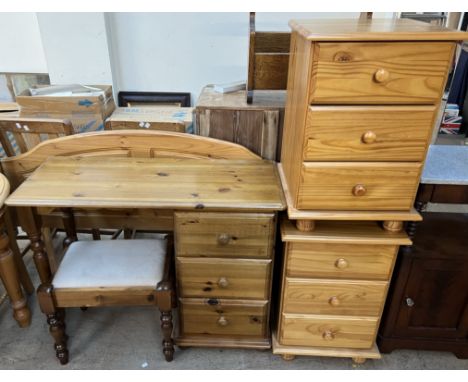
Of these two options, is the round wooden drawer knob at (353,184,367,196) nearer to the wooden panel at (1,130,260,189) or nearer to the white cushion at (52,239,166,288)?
the wooden panel at (1,130,260,189)

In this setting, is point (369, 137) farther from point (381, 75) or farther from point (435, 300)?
point (435, 300)

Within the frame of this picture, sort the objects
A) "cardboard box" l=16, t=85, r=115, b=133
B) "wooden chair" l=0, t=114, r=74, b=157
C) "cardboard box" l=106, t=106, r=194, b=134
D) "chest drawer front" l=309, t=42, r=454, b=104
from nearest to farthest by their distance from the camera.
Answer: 1. "chest drawer front" l=309, t=42, r=454, b=104
2. "wooden chair" l=0, t=114, r=74, b=157
3. "cardboard box" l=106, t=106, r=194, b=134
4. "cardboard box" l=16, t=85, r=115, b=133

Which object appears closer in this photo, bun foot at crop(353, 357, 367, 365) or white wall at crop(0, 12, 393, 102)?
bun foot at crop(353, 357, 367, 365)

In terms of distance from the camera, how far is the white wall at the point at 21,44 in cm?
268

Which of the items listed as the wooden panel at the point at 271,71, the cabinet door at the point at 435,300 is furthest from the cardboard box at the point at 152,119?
the cabinet door at the point at 435,300

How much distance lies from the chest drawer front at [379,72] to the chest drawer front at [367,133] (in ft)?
0.10

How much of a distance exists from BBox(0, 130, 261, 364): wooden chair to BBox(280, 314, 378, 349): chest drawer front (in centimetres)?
51

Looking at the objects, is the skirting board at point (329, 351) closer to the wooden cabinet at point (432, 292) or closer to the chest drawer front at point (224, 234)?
the wooden cabinet at point (432, 292)

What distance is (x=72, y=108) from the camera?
2.35 meters

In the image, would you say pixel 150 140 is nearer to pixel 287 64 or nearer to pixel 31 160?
pixel 31 160

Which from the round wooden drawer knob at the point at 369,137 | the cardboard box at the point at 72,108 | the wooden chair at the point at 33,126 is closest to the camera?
the round wooden drawer knob at the point at 369,137

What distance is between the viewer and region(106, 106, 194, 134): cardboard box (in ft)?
7.13

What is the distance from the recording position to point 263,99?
167cm

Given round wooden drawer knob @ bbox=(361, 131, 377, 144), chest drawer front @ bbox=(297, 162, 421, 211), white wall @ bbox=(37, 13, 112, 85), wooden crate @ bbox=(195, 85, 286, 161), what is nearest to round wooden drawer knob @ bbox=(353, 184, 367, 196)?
chest drawer front @ bbox=(297, 162, 421, 211)
